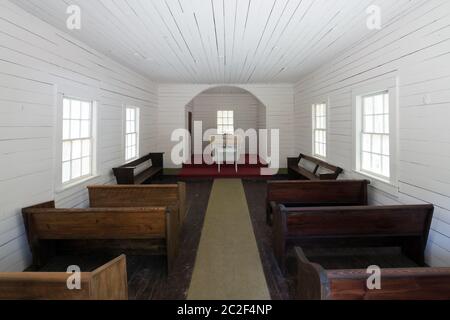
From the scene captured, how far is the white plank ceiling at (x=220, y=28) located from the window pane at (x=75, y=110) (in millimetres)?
936

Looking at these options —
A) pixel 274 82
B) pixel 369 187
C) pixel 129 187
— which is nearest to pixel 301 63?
pixel 274 82

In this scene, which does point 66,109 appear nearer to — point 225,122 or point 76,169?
point 76,169

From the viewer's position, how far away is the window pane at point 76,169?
3898mm

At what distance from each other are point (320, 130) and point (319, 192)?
2693 mm

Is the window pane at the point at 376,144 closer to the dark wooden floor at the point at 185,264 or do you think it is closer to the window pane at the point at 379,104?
the window pane at the point at 379,104

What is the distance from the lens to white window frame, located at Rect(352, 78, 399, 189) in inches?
125

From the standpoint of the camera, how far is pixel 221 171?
25.5ft

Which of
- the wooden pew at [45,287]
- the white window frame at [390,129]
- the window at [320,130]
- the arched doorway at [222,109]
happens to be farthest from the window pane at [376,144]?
the arched doorway at [222,109]

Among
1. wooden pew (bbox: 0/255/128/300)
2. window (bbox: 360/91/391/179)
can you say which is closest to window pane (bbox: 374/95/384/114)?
window (bbox: 360/91/391/179)

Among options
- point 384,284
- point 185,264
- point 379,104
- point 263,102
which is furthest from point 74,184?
point 263,102

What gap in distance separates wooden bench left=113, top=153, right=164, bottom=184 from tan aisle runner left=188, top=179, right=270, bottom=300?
1.69 meters

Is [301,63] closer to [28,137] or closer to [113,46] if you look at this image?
[113,46]

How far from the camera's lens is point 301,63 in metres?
5.45
